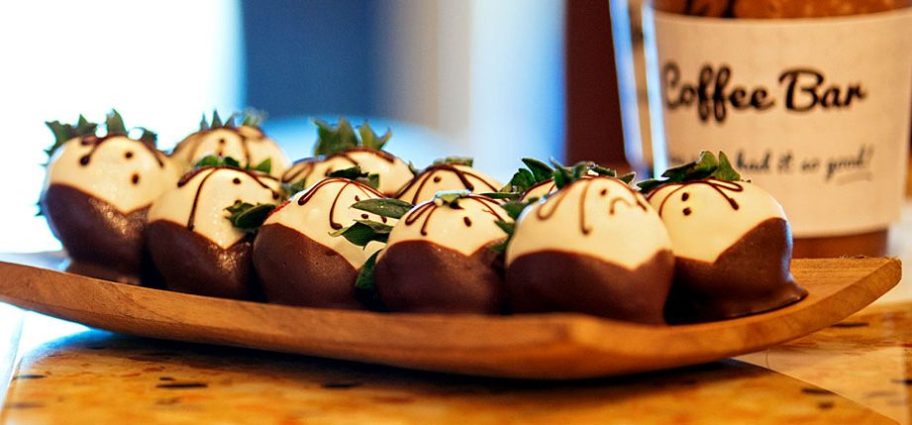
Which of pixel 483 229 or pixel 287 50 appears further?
pixel 287 50

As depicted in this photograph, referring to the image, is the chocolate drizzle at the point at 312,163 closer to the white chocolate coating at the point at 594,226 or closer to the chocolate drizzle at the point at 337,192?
the chocolate drizzle at the point at 337,192

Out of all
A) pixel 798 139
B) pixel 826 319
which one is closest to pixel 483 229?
pixel 826 319

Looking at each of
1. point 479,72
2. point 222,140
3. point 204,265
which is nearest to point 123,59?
point 479,72

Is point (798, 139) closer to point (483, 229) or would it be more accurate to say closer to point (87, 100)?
point (483, 229)

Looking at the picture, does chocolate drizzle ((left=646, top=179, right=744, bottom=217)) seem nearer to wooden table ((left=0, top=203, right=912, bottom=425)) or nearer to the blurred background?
wooden table ((left=0, top=203, right=912, bottom=425))

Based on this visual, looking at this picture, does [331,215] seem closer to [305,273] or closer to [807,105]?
[305,273]

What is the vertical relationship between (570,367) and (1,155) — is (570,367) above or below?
above

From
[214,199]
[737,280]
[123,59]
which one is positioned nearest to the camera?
[737,280]
